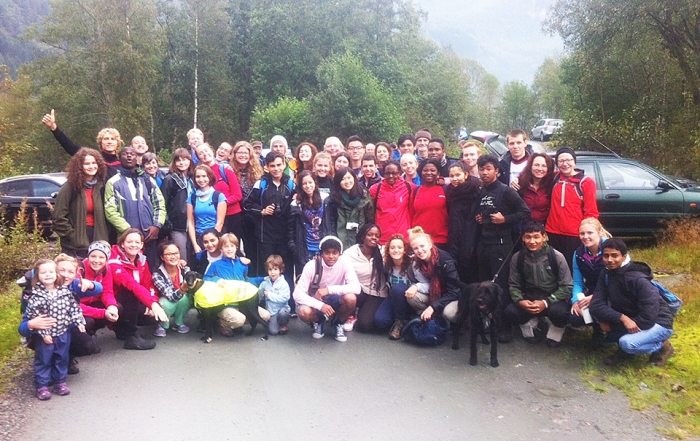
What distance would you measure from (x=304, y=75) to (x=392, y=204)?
3296 cm

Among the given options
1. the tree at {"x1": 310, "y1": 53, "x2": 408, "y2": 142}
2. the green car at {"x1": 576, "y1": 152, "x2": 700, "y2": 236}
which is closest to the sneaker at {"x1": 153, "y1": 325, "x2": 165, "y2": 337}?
the green car at {"x1": 576, "y1": 152, "x2": 700, "y2": 236}

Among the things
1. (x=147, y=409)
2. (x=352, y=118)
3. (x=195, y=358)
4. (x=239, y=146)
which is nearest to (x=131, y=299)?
(x=195, y=358)

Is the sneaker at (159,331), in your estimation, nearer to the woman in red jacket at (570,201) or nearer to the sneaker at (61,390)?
the sneaker at (61,390)

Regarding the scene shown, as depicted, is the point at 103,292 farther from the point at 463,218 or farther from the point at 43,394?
the point at 463,218

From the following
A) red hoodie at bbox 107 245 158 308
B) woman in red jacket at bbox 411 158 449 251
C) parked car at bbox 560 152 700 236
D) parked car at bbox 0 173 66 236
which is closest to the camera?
red hoodie at bbox 107 245 158 308

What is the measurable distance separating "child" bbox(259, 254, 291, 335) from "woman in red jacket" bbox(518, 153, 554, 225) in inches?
116

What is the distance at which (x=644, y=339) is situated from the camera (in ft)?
17.1

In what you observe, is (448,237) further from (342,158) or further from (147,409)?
(147,409)

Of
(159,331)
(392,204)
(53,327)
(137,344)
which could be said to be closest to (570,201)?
(392,204)

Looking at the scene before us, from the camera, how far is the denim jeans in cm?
522

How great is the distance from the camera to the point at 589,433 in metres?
4.24

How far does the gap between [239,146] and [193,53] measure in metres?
33.5

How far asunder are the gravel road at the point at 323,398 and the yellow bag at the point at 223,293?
447 millimetres

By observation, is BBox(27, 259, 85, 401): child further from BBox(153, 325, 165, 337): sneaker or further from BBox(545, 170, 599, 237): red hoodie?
BBox(545, 170, 599, 237): red hoodie
